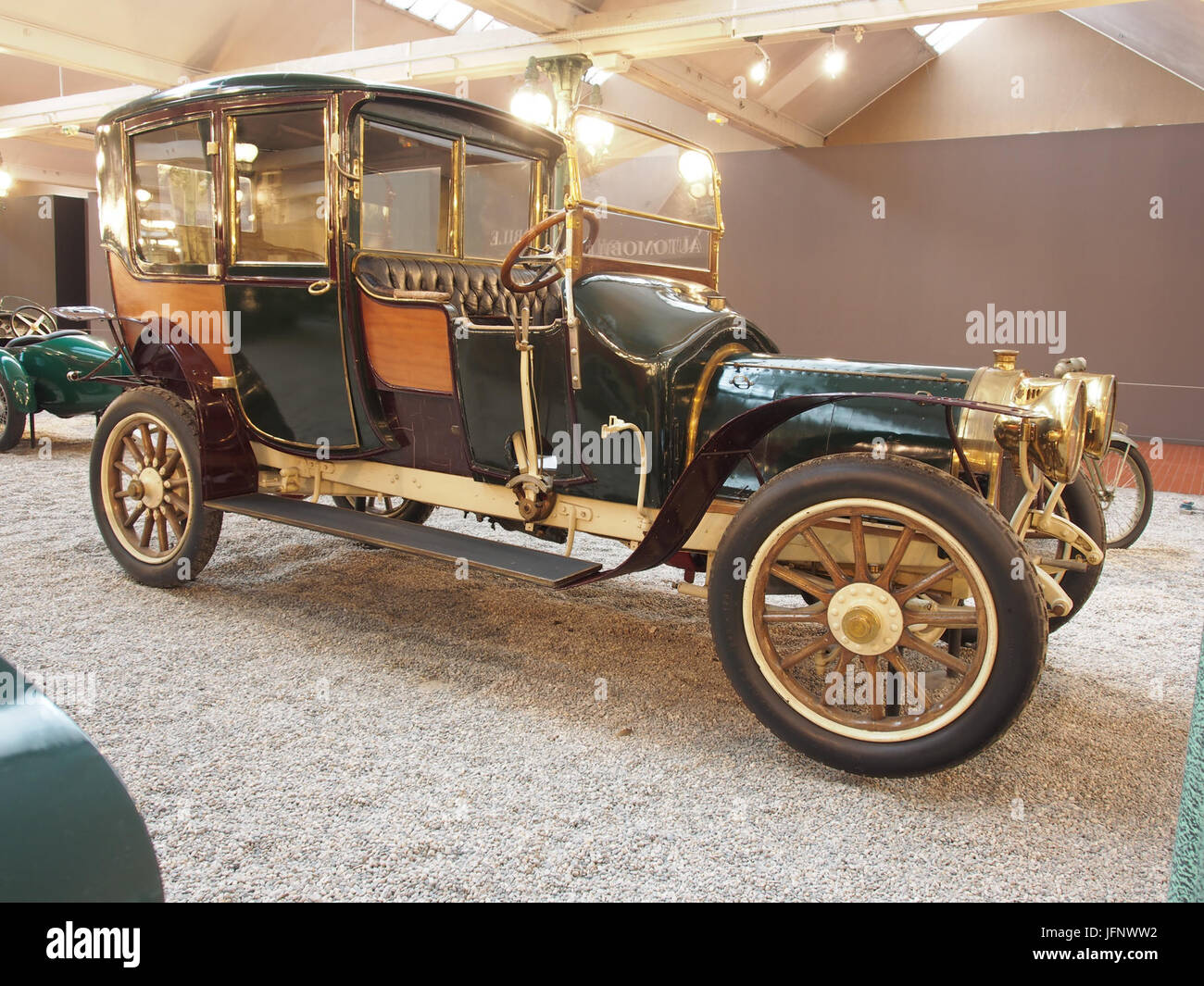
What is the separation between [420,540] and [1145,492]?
3847 mm

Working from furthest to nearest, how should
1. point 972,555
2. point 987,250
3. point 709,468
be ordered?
point 987,250, point 709,468, point 972,555

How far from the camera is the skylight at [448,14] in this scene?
414 inches

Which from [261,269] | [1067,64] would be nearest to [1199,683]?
[261,269]

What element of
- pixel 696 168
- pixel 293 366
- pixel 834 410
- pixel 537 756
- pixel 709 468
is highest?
pixel 696 168

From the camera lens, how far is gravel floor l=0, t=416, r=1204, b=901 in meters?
1.77

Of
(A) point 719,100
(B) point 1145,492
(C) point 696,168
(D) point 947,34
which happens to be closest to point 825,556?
(C) point 696,168

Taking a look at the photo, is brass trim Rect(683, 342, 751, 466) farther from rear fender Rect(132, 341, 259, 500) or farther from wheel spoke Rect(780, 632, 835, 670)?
rear fender Rect(132, 341, 259, 500)

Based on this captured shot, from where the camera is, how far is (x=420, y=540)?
2.95 meters

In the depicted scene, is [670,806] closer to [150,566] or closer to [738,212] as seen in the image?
[150,566]

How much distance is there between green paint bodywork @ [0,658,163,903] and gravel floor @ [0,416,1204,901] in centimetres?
102

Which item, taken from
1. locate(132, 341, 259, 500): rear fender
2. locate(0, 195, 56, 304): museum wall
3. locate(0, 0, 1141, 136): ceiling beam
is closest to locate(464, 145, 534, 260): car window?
locate(132, 341, 259, 500): rear fender

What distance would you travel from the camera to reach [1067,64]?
10328 millimetres

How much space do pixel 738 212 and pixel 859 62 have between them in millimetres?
2186

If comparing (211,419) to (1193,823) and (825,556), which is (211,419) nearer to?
(825,556)
